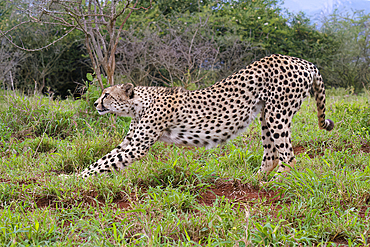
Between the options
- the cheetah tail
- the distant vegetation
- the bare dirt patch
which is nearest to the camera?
the bare dirt patch

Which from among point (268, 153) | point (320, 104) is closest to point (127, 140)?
point (268, 153)

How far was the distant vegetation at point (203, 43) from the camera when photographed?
30.8ft

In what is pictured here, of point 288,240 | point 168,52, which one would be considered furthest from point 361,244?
point 168,52

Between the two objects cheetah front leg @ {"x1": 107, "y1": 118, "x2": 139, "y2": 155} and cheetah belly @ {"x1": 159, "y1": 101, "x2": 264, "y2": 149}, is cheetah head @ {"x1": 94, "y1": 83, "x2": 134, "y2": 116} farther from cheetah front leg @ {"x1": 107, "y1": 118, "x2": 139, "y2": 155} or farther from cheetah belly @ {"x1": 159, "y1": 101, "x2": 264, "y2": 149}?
cheetah belly @ {"x1": 159, "y1": 101, "x2": 264, "y2": 149}

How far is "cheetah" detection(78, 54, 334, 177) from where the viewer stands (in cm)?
367

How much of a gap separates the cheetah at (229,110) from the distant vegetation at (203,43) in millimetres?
5005

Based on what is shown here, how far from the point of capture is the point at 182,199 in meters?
2.98

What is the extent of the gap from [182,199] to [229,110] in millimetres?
1176

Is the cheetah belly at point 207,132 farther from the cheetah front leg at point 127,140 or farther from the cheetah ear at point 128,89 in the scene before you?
the cheetah ear at point 128,89

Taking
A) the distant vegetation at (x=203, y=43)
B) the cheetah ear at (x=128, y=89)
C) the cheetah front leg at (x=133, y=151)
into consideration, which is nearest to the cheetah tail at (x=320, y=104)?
the cheetah front leg at (x=133, y=151)

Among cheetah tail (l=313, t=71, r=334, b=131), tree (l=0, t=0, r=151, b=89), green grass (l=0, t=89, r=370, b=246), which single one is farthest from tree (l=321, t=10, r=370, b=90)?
tree (l=0, t=0, r=151, b=89)

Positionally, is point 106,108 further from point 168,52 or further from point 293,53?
point 293,53

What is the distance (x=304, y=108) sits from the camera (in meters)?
6.90

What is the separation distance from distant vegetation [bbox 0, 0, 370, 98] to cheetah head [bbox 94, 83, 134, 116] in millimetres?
4868
